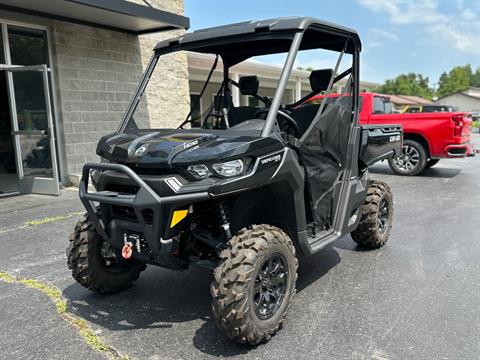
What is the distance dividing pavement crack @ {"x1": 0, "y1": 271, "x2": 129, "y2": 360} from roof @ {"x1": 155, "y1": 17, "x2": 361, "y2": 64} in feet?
7.86

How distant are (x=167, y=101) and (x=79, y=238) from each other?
7.57 meters

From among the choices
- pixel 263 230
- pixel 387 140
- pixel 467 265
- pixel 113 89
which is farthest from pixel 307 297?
pixel 113 89

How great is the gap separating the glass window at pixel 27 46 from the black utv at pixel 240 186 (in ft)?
18.5

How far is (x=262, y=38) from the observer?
10.8 feet

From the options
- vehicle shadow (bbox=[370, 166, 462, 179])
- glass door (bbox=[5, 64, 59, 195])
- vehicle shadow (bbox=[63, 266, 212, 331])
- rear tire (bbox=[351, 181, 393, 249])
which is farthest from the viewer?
vehicle shadow (bbox=[370, 166, 462, 179])

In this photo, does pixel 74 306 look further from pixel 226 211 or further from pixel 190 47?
pixel 190 47

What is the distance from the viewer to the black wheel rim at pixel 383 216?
499 cm

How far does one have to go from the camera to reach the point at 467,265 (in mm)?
4488

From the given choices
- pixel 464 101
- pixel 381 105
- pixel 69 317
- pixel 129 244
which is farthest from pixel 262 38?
pixel 464 101

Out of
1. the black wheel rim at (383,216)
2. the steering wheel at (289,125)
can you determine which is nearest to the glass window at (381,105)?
the black wheel rim at (383,216)

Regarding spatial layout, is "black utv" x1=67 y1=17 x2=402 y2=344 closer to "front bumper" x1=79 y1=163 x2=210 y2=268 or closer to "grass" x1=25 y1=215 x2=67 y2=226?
"front bumper" x1=79 y1=163 x2=210 y2=268

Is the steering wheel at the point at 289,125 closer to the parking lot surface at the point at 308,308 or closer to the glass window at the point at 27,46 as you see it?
the parking lot surface at the point at 308,308

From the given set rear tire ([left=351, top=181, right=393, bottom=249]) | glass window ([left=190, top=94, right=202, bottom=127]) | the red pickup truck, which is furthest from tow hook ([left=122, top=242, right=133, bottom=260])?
the red pickup truck

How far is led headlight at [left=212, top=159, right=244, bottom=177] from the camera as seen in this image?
2.72 m
